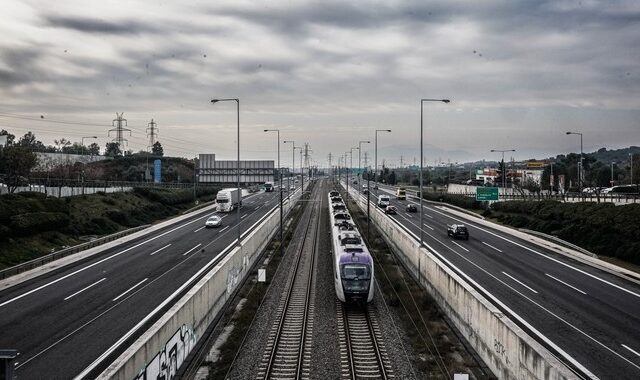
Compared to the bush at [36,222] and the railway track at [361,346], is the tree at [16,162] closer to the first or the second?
the bush at [36,222]

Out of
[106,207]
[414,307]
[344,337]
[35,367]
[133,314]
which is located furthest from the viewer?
[106,207]

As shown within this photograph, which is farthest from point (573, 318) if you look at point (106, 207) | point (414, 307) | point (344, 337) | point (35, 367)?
point (106, 207)

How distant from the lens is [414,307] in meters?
27.0

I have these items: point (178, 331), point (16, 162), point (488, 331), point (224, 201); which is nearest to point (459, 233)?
point (488, 331)

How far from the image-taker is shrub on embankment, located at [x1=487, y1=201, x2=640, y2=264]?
1582 inches

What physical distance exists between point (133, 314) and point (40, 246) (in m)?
24.6

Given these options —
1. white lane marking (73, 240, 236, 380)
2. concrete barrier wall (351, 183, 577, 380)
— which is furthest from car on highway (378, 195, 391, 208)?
concrete barrier wall (351, 183, 577, 380)

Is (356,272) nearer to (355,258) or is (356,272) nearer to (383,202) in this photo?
(355,258)

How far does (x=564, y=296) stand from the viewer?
27.7 m

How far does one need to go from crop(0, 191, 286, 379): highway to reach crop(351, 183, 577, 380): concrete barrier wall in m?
15.1

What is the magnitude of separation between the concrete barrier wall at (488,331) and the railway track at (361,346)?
379 centimetres

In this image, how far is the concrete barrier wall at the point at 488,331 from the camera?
563 inches

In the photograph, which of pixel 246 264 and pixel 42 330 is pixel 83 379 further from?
pixel 246 264

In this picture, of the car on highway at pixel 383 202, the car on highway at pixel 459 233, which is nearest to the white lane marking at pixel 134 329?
the car on highway at pixel 459 233
